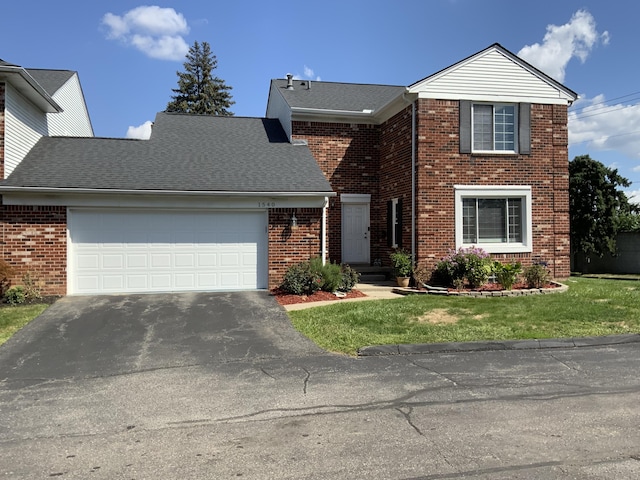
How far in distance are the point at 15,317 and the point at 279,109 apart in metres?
12.0

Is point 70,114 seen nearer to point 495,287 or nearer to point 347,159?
point 347,159

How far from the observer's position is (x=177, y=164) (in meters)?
13.8

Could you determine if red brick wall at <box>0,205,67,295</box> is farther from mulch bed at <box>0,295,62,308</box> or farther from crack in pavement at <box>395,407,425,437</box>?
crack in pavement at <box>395,407,425,437</box>

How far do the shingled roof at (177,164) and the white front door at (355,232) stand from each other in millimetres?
2422

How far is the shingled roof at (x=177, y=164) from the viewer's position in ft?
40.1

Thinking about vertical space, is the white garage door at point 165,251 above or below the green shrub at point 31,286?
above

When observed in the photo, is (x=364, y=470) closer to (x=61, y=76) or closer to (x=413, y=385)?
(x=413, y=385)

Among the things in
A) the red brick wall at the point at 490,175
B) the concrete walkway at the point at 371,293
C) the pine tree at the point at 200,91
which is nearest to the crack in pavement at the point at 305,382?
the concrete walkway at the point at 371,293

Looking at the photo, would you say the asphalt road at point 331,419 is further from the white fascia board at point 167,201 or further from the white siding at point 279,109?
A: the white siding at point 279,109

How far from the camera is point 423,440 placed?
13.5 feet

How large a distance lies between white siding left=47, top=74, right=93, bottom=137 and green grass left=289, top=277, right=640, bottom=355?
1173cm

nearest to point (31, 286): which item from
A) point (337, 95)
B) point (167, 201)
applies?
point (167, 201)

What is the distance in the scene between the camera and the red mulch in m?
11.5

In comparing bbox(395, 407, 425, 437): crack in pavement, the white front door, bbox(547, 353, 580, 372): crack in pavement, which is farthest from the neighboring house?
bbox(395, 407, 425, 437): crack in pavement
